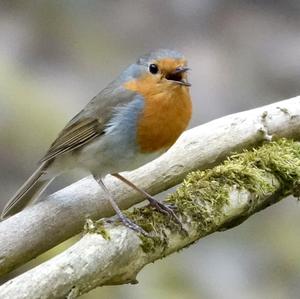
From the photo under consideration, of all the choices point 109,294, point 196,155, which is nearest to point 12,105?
point 109,294

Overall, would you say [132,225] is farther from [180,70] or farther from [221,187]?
[180,70]

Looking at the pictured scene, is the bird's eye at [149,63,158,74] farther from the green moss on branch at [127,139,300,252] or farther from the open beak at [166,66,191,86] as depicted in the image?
the green moss on branch at [127,139,300,252]

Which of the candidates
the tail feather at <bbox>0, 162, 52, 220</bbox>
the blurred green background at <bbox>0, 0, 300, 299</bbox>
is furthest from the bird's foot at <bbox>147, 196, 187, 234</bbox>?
the blurred green background at <bbox>0, 0, 300, 299</bbox>

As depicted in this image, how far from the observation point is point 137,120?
3324 mm

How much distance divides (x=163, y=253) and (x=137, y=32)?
4223mm

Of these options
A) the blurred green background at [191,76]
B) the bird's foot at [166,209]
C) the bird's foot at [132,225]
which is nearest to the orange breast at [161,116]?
the bird's foot at [166,209]

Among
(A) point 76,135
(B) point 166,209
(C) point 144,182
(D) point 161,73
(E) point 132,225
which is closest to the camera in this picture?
(E) point 132,225

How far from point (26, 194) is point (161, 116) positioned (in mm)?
626

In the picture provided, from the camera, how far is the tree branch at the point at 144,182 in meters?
3.30

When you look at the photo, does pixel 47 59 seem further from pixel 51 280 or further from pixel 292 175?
pixel 51 280

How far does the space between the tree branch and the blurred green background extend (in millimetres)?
1604

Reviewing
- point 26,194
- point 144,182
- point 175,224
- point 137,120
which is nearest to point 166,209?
point 175,224

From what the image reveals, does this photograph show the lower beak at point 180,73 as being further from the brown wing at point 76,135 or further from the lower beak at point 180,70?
the brown wing at point 76,135

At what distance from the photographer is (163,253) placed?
309 centimetres
